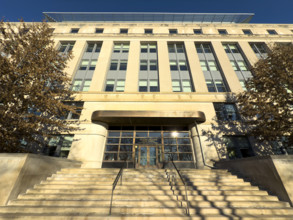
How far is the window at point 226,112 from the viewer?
47.0 ft

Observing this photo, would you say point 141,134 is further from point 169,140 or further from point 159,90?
point 159,90

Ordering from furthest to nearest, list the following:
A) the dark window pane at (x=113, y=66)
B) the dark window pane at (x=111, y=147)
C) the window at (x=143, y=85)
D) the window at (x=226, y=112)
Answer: the dark window pane at (x=113, y=66) → the window at (x=143, y=85) → the window at (x=226, y=112) → the dark window pane at (x=111, y=147)

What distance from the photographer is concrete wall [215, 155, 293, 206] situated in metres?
6.00

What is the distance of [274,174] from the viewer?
640 cm

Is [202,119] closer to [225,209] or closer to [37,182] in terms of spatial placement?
[225,209]

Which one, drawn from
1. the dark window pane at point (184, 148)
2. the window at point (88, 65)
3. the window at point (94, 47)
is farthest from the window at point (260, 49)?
the window at point (94, 47)

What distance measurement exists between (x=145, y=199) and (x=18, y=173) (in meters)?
6.16

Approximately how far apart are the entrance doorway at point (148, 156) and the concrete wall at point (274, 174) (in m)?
7.55

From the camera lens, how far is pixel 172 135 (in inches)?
570

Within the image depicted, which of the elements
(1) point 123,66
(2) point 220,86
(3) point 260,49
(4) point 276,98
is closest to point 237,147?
(4) point 276,98

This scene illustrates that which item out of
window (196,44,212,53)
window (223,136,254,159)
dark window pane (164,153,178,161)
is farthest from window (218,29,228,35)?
dark window pane (164,153,178,161)

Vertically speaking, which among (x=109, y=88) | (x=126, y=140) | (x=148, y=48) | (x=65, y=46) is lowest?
(x=126, y=140)

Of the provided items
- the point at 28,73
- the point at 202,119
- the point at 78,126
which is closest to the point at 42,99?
the point at 28,73

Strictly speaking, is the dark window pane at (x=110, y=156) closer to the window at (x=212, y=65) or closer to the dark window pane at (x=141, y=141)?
the dark window pane at (x=141, y=141)
